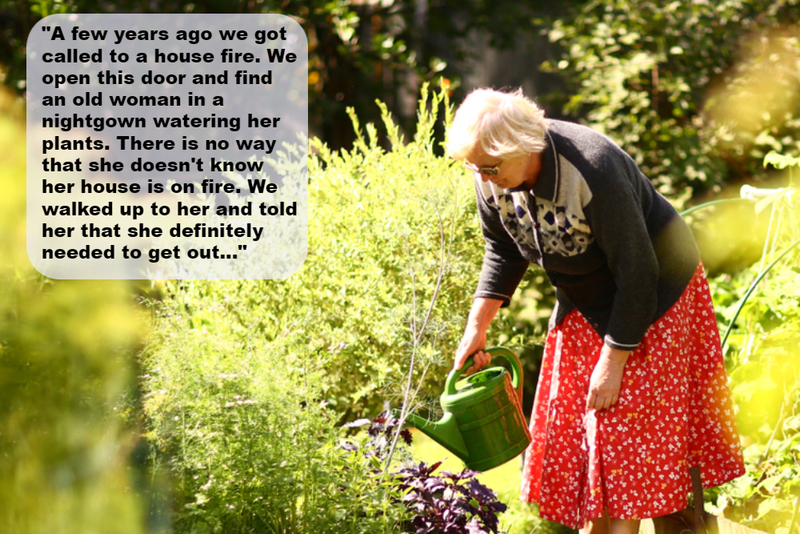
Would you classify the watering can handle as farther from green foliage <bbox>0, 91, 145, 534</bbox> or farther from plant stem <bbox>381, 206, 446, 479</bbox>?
green foliage <bbox>0, 91, 145, 534</bbox>

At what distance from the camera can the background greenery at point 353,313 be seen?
1.02m

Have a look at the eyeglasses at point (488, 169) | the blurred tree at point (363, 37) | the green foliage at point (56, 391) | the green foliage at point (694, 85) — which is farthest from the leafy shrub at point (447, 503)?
the blurred tree at point (363, 37)

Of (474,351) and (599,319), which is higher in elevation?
(599,319)

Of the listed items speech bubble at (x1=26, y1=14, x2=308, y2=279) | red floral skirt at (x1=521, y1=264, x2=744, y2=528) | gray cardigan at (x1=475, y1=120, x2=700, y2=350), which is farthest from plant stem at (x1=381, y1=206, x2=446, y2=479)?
speech bubble at (x1=26, y1=14, x2=308, y2=279)

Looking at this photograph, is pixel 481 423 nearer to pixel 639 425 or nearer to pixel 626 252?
A: pixel 639 425

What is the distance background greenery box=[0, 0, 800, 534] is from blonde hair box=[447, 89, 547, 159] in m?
0.62

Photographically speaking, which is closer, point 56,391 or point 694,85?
point 56,391

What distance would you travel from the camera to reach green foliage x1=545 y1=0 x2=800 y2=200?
3906 millimetres

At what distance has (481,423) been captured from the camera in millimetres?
1950

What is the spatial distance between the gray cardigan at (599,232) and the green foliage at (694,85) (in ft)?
6.93

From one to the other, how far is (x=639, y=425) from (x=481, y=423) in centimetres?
41

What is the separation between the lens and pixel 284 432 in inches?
73.9

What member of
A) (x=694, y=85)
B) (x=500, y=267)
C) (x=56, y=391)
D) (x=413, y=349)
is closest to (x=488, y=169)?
(x=500, y=267)

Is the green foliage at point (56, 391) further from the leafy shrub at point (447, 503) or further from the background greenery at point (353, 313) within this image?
the leafy shrub at point (447, 503)
